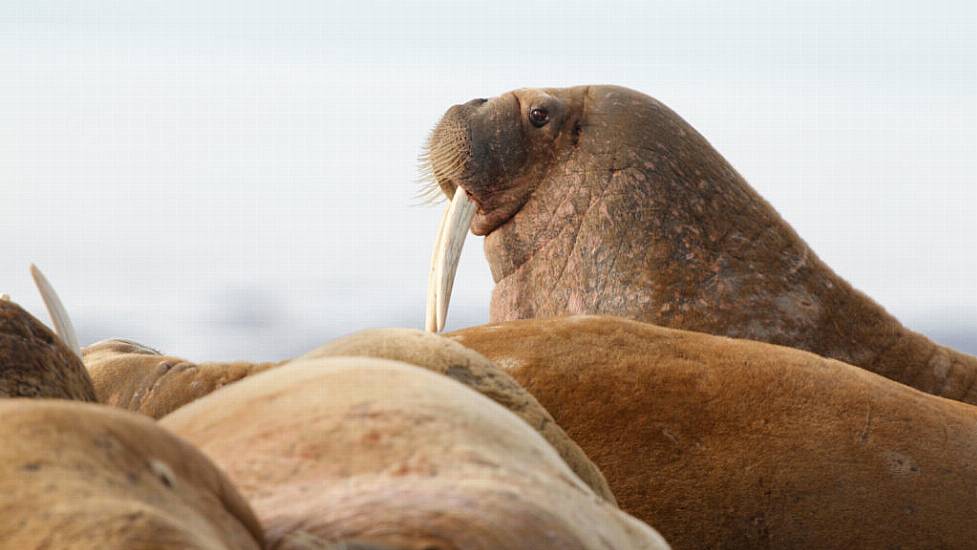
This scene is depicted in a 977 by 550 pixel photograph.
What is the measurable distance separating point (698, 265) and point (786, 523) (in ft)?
8.61

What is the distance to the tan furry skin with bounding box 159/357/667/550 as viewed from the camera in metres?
2.23

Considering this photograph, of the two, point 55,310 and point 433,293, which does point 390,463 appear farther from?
point 433,293

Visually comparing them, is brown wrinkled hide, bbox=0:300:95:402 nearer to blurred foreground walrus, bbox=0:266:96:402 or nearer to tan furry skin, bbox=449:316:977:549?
blurred foreground walrus, bbox=0:266:96:402

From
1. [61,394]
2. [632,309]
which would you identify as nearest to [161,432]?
[61,394]

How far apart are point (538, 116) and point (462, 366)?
15.1 feet

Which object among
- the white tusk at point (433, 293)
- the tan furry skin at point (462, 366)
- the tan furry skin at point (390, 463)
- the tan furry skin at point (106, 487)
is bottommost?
the white tusk at point (433, 293)

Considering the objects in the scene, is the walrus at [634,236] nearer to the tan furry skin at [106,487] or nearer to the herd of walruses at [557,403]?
the herd of walruses at [557,403]

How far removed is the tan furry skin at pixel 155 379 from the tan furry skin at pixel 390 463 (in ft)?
7.27

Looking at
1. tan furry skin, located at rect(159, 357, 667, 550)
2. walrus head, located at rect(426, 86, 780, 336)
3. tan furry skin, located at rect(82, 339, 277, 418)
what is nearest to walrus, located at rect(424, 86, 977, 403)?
walrus head, located at rect(426, 86, 780, 336)

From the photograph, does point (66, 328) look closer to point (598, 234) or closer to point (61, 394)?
point (61, 394)

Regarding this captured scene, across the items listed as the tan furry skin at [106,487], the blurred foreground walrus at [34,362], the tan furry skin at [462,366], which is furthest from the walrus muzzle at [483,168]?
the tan furry skin at [106,487]

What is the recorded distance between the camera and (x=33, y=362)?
396cm

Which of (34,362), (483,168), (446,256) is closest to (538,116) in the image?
(483,168)

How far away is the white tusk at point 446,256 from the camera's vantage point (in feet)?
25.0
